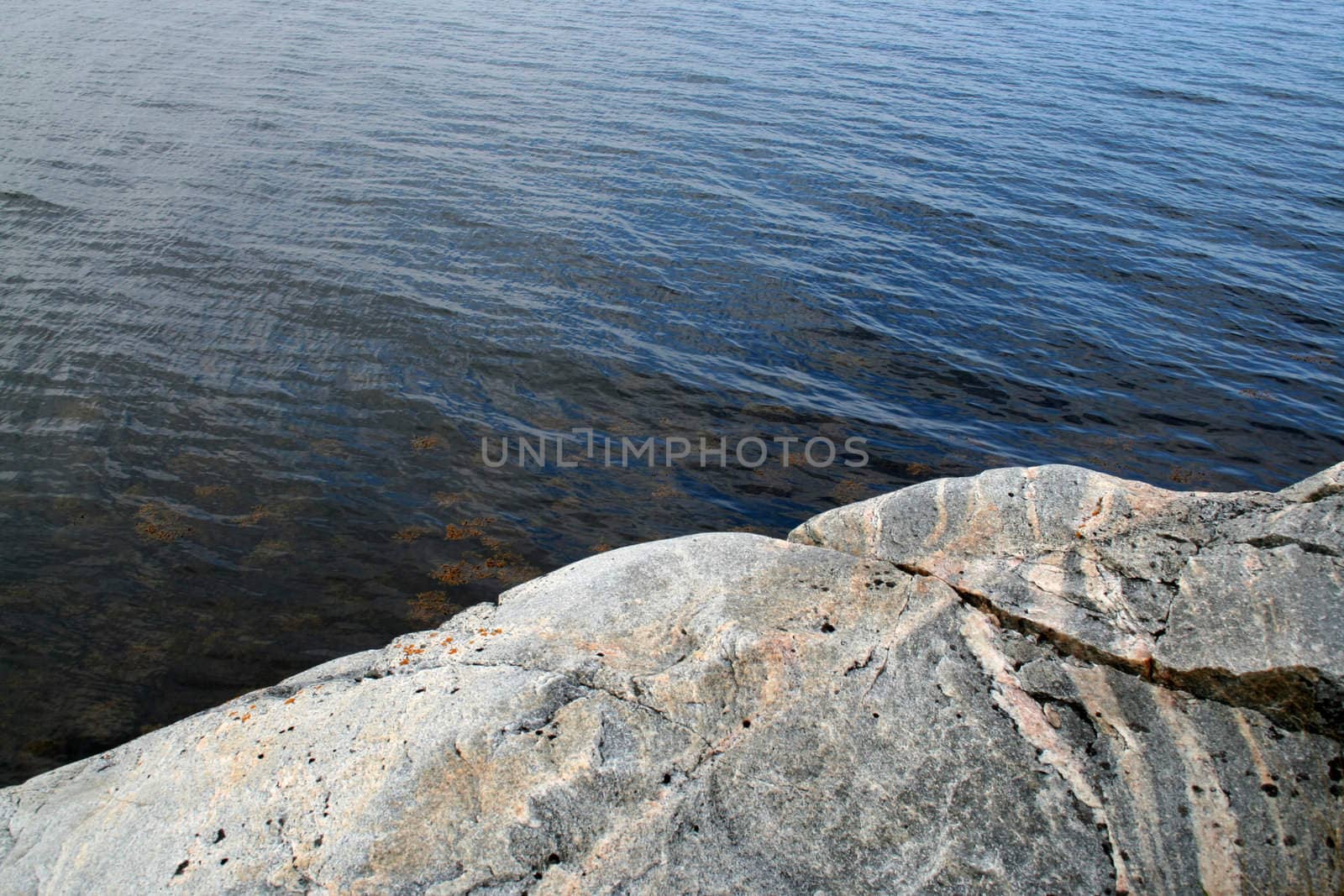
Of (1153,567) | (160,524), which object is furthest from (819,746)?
(160,524)

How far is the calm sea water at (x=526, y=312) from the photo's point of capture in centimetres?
1511

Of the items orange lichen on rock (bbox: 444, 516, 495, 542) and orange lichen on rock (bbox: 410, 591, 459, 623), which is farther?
orange lichen on rock (bbox: 444, 516, 495, 542)

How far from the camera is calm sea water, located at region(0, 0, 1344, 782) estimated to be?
1511 centimetres

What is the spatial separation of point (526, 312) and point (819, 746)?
16.9 meters

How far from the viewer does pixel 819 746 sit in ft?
26.6

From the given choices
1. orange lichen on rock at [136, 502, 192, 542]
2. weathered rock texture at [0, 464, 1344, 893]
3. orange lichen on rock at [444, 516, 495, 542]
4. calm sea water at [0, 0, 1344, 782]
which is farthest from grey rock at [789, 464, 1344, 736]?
orange lichen on rock at [136, 502, 192, 542]

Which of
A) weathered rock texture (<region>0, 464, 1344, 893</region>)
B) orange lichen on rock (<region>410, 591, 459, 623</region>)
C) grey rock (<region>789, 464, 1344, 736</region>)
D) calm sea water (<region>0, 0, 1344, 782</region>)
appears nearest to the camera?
weathered rock texture (<region>0, 464, 1344, 893</region>)

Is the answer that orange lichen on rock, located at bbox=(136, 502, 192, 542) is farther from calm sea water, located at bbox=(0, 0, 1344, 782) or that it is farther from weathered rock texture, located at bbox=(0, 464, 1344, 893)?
weathered rock texture, located at bbox=(0, 464, 1344, 893)

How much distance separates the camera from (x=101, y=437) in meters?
17.8

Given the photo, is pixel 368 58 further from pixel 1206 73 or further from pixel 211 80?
pixel 1206 73

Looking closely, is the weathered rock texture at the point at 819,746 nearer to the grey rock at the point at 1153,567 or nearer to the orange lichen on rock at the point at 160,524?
the grey rock at the point at 1153,567

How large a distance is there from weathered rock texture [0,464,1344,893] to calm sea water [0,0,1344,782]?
4888mm

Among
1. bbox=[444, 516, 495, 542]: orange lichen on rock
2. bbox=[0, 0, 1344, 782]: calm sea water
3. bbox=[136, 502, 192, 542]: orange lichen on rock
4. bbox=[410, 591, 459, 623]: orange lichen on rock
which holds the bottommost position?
bbox=[410, 591, 459, 623]: orange lichen on rock

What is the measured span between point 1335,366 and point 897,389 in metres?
11.3
